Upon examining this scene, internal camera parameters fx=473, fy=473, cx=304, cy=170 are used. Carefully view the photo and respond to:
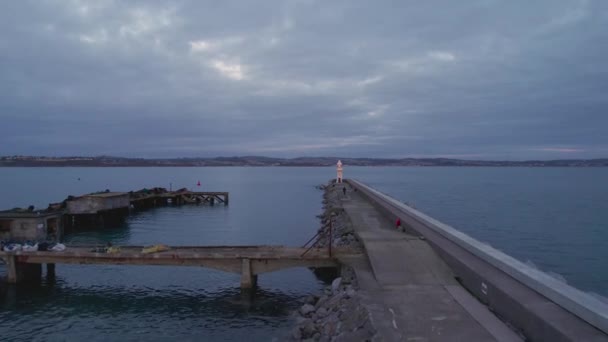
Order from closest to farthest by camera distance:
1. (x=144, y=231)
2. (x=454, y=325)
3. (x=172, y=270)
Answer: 1. (x=454, y=325)
2. (x=172, y=270)
3. (x=144, y=231)

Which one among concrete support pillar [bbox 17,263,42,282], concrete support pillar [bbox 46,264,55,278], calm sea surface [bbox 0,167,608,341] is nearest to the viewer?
calm sea surface [bbox 0,167,608,341]

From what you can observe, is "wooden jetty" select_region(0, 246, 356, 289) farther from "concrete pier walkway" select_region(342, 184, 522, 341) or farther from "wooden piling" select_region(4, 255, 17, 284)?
"concrete pier walkway" select_region(342, 184, 522, 341)

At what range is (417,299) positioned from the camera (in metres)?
10.6

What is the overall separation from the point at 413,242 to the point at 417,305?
674 cm

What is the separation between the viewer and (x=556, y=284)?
9.80 meters

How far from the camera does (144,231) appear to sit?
121 feet

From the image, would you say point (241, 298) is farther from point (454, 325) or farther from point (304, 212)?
point (304, 212)

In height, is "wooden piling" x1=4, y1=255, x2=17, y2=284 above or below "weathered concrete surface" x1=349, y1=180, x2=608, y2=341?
below

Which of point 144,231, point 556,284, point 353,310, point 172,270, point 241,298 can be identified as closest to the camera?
point 556,284

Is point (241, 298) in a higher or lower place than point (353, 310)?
lower

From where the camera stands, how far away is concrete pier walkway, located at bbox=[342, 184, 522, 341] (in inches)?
337

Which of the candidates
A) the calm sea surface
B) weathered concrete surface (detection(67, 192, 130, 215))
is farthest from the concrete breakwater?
weathered concrete surface (detection(67, 192, 130, 215))

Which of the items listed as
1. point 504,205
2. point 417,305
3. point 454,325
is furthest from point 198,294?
point 504,205

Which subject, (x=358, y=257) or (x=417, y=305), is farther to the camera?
(x=358, y=257)
